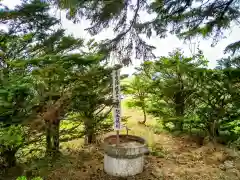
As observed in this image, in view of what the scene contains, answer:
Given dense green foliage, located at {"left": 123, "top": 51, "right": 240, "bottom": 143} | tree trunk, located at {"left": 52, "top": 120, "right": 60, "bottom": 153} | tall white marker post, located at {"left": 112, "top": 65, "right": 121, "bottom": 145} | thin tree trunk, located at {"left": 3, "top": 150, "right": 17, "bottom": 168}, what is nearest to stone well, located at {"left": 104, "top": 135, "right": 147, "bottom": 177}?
tall white marker post, located at {"left": 112, "top": 65, "right": 121, "bottom": 145}

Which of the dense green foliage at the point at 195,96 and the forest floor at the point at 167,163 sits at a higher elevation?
the dense green foliage at the point at 195,96

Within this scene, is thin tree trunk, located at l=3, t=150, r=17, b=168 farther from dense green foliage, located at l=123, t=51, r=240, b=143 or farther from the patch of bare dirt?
dense green foliage, located at l=123, t=51, r=240, b=143

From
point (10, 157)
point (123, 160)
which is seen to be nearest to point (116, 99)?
point (123, 160)

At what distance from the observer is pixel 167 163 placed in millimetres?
3395

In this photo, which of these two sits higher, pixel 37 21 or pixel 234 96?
pixel 37 21

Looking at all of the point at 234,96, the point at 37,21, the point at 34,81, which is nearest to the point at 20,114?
the point at 34,81

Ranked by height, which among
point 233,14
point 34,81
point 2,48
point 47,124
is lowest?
point 47,124

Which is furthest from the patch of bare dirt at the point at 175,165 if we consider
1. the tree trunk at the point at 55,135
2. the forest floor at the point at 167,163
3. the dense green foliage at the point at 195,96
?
the dense green foliage at the point at 195,96

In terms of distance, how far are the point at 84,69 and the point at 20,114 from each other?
0.93 m

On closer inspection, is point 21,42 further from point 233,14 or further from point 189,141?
point 189,141

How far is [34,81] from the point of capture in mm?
2518

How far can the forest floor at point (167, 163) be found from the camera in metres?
3.00

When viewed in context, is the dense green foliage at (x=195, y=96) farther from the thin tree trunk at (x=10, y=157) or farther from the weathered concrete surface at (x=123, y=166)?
the thin tree trunk at (x=10, y=157)

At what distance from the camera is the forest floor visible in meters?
3.00
